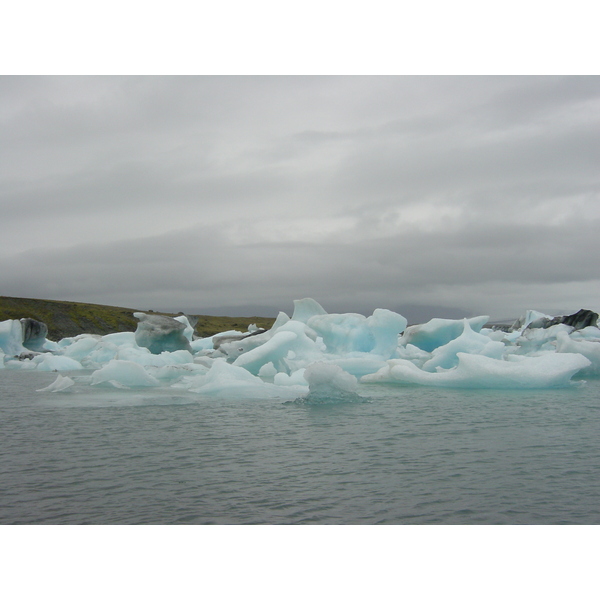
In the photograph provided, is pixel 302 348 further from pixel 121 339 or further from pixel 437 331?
pixel 121 339

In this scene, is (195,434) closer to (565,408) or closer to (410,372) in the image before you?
(565,408)

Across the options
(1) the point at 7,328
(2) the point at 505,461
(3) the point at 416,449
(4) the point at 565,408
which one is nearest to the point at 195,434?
(3) the point at 416,449

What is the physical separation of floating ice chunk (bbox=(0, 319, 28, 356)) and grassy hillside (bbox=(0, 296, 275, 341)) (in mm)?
24164

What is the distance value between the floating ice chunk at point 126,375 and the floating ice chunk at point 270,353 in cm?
353

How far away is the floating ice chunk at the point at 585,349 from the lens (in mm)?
22109

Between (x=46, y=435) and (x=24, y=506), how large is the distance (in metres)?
4.72

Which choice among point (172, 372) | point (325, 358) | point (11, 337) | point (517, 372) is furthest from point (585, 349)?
point (11, 337)

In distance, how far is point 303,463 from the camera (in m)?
8.98

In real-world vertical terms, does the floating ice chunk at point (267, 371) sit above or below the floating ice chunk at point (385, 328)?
below

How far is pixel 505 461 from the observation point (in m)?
8.98

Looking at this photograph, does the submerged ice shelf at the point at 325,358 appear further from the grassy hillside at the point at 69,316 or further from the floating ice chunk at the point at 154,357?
the grassy hillside at the point at 69,316

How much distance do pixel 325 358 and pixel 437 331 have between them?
7.62m

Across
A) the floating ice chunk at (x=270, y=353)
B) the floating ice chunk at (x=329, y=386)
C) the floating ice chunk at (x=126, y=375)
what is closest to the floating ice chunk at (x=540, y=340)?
the floating ice chunk at (x=270, y=353)

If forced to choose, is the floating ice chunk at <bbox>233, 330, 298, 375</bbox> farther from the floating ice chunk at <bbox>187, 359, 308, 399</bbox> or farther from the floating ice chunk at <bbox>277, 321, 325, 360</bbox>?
the floating ice chunk at <bbox>187, 359, 308, 399</bbox>
